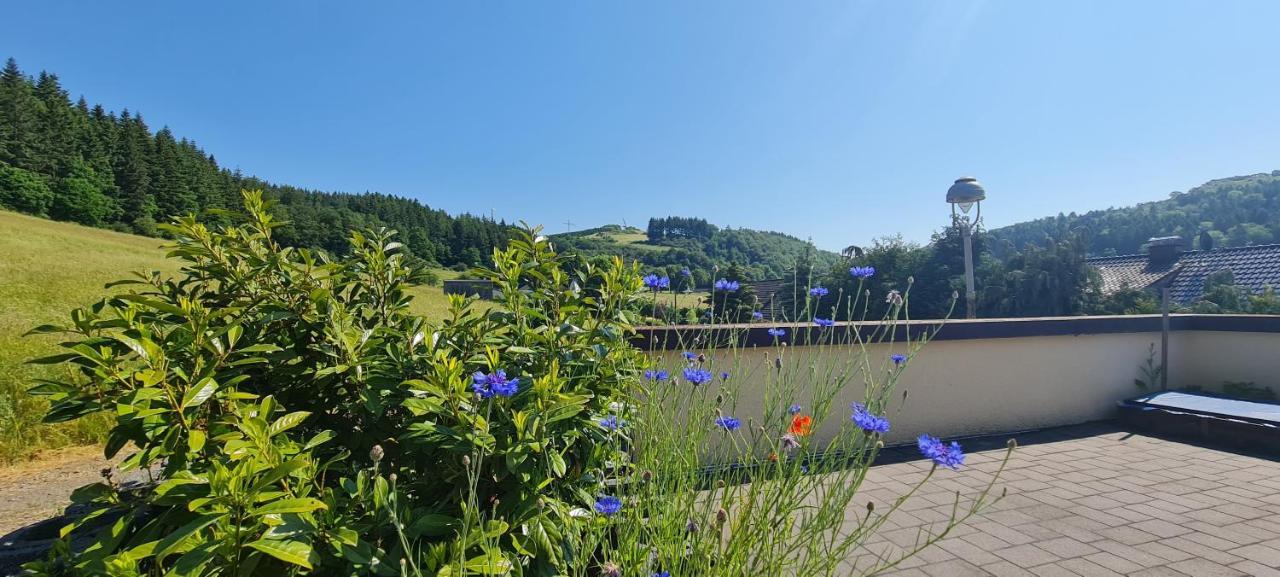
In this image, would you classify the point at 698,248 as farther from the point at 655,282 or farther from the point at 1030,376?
the point at 655,282

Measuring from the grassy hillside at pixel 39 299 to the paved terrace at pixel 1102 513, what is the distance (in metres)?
2.59

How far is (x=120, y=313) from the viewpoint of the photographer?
129 centimetres

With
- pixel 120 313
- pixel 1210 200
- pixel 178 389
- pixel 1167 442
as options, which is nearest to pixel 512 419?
pixel 178 389

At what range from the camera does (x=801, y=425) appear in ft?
4.84

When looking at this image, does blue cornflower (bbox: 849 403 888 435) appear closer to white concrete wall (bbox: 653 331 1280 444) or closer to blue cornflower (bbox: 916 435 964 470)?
blue cornflower (bbox: 916 435 964 470)

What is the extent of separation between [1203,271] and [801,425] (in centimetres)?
1991

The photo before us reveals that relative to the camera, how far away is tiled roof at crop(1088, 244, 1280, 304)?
13328 millimetres

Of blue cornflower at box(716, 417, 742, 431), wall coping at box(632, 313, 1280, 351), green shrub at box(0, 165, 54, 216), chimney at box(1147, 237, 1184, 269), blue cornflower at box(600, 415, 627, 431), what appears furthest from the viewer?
green shrub at box(0, 165, 54, 216)

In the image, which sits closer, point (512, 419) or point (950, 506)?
point (512, 419)

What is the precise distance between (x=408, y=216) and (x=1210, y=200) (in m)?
50.9

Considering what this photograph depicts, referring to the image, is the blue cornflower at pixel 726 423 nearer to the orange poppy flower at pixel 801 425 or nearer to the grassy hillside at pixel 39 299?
the orange poppy flower at pixel 801 425

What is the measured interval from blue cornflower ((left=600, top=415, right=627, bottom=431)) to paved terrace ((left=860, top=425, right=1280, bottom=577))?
5.04ft

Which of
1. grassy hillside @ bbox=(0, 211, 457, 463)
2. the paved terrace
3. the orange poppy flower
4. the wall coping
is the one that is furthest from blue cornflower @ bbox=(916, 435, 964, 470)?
the wall coping

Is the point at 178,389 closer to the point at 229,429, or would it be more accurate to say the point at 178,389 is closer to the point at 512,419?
the point at 229,429
